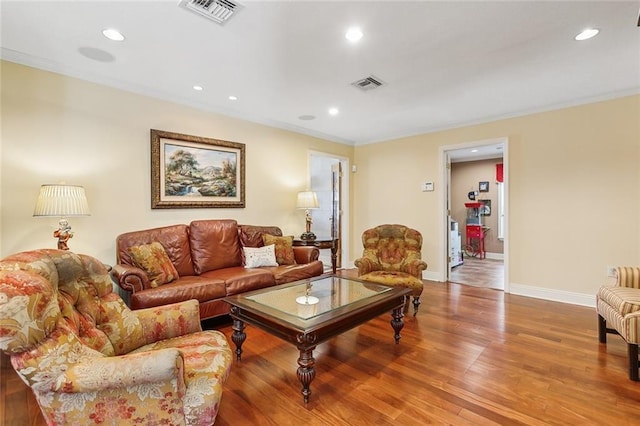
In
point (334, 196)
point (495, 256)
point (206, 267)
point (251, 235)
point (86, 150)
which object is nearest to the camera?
point (86, 150)

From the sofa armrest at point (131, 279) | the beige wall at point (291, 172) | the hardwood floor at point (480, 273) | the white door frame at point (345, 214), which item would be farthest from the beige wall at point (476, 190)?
the sofa armrest at point (131, 279)

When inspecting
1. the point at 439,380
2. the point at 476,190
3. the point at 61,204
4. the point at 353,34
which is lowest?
the point at 439,380

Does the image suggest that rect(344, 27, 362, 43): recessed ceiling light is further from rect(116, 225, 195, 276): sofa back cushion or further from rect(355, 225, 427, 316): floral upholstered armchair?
rect(116, 225, 195, 276): sofa back cushion

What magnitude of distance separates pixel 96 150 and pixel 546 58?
13.9 ft

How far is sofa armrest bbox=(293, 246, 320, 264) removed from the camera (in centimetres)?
392

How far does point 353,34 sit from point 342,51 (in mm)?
248

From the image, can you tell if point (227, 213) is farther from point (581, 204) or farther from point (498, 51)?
point (581, 204)

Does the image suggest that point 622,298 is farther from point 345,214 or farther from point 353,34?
point 345,214

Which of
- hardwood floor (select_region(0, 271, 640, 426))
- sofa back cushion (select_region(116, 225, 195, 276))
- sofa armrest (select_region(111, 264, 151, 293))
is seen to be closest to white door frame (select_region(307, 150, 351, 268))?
hardwood floor (select_region(0, 271, 640, 426))

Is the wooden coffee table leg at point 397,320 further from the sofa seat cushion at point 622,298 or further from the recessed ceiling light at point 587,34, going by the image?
the recessed ceiling light at point 587,34

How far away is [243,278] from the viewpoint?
309 centimetres

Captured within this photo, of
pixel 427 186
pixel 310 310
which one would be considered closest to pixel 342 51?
Result: pixel 310 310

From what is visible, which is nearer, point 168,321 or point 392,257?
point 168,321

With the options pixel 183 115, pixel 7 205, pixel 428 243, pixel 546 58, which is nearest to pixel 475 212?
pixel 428 243
